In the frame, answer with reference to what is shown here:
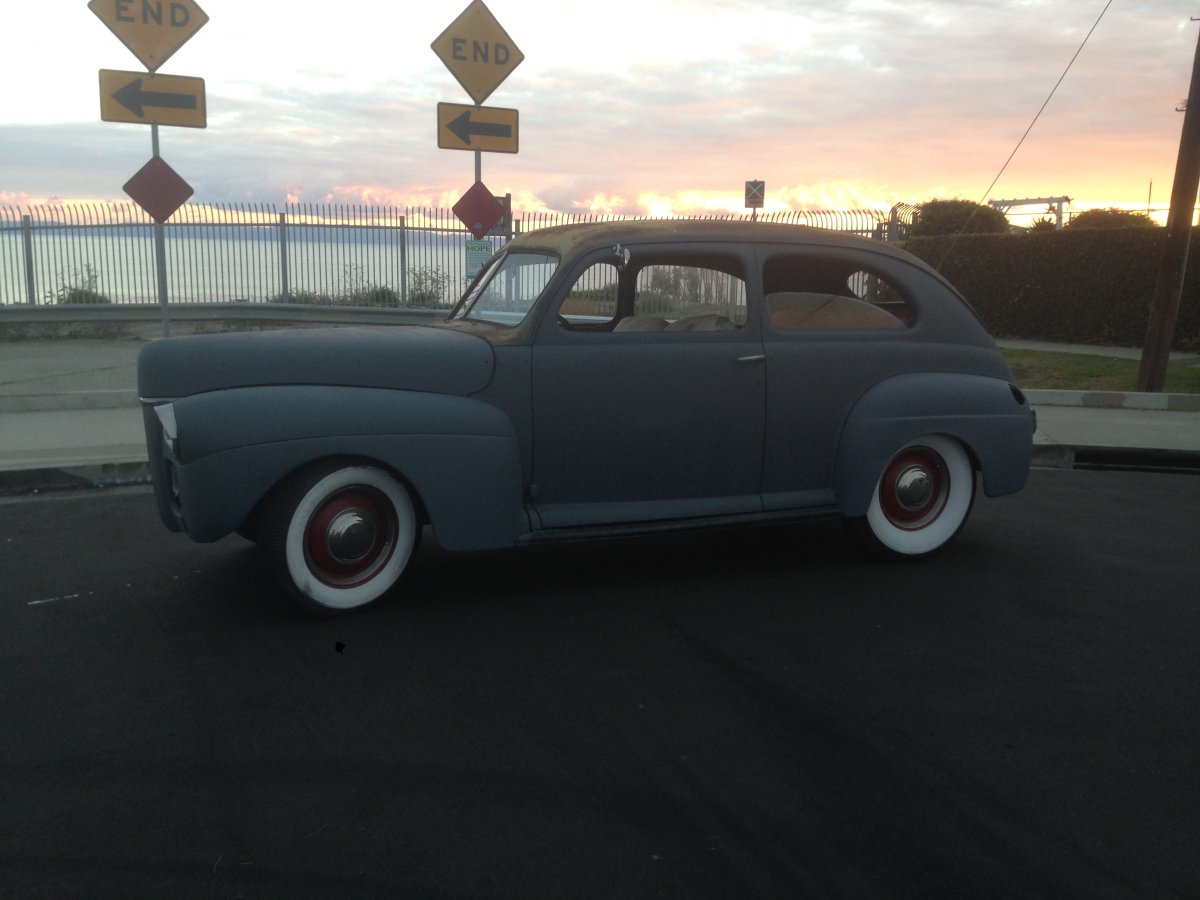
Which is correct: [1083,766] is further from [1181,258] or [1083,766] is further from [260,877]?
[1181,258]

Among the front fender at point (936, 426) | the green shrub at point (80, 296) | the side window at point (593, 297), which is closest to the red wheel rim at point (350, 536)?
the side window at point (593, 297)

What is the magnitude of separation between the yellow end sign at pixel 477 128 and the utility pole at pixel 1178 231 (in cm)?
676

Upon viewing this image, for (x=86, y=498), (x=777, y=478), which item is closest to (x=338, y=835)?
(x=777, y=478)

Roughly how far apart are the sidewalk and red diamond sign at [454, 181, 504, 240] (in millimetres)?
3433

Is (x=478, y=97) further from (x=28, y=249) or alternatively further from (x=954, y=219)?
(x=954, y=219)

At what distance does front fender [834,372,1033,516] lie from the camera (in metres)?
5.32

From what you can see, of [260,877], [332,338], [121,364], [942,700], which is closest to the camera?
[260,877]

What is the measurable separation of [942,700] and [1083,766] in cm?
58

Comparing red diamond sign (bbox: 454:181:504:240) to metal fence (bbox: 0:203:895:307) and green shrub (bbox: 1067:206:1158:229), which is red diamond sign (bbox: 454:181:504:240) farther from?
green shrub (bbox: 1067:206:1158:229)

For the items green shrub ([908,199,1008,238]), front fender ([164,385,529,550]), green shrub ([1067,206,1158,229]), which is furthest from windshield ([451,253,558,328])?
green shrub ([908,199,1008,238])

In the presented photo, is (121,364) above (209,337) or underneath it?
underneath

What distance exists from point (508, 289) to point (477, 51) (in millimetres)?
5304

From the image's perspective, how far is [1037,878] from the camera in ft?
8.85

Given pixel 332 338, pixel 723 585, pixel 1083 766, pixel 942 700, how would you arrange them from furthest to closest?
pixel 723 585, pixel 332 338, pixel 942 700, pixel 1083 766
